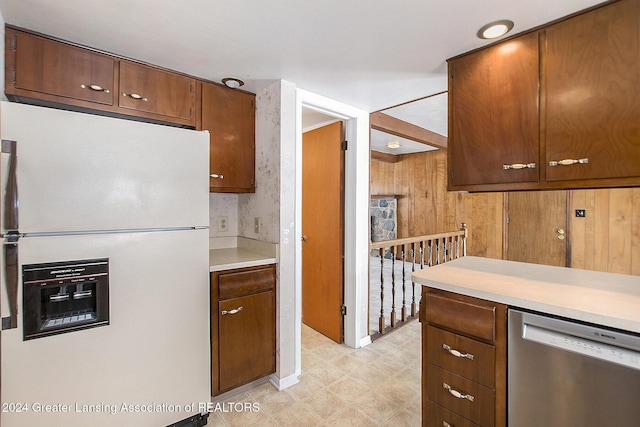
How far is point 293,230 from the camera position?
211 centimetres

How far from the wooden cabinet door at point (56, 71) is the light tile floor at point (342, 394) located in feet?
6.76

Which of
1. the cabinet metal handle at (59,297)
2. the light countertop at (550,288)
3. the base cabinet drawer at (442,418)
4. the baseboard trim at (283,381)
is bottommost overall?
the baseboard trim at (283,381)

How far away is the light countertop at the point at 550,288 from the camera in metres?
1.01

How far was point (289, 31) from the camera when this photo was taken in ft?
4.80

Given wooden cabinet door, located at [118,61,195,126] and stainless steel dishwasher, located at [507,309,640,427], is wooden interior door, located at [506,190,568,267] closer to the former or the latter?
stainless steel dishwasher, located at [507,309,640,427]

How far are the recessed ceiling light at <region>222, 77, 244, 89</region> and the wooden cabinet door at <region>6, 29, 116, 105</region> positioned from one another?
664mm

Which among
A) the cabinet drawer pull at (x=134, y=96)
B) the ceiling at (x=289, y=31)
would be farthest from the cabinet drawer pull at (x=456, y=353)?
the cabinet drawer pull at (x=134, y=96)

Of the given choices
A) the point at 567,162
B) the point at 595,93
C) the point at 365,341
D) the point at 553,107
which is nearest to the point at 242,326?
the point at 365,341

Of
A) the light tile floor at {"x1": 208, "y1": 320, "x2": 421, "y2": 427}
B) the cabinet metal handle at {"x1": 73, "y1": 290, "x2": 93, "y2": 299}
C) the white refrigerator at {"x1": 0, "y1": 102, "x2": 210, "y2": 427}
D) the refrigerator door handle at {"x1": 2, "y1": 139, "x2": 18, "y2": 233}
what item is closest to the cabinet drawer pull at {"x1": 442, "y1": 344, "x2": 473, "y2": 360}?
the light tile floor at {"x1": 208, "y1": 320, "x2": 421, "y2": 427}

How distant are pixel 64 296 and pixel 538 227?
188 inches

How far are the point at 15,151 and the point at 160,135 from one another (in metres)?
0.56

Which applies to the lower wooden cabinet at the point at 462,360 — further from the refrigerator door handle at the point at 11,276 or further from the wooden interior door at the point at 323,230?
the refrigerator door handle at the point at 11,276

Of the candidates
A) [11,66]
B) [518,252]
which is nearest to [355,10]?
[11,66]

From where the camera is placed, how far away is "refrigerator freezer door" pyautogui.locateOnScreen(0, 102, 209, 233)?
1227 mm
